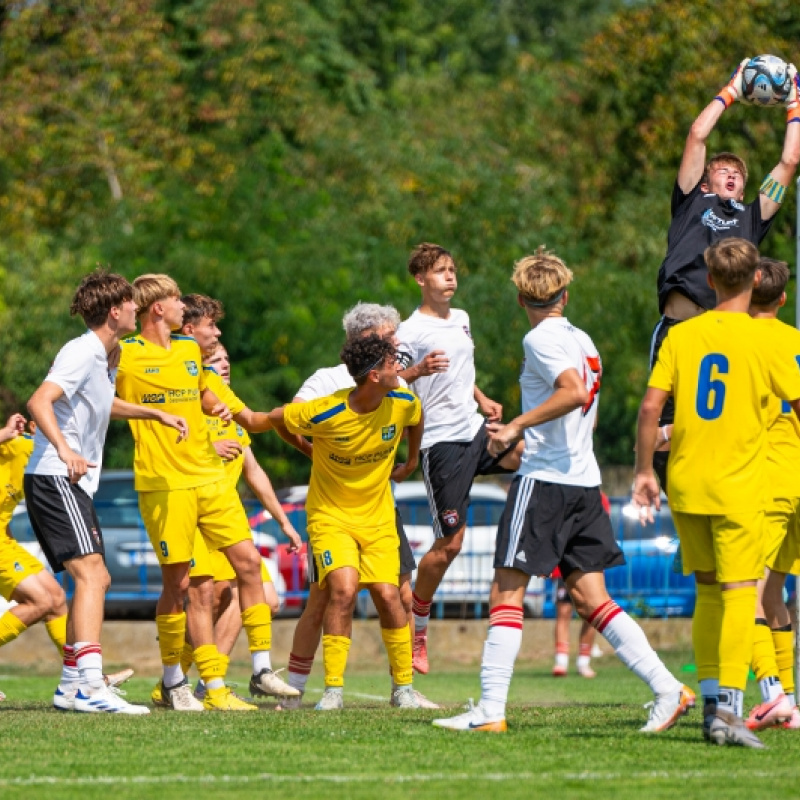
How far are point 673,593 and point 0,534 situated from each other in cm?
902

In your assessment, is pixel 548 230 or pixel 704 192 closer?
pixel 704 192

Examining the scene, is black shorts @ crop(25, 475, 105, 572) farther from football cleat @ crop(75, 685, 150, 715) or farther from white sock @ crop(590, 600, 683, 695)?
white sock @ crop(590, 600, 683, 695)

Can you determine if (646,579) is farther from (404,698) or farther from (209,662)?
(209,662)

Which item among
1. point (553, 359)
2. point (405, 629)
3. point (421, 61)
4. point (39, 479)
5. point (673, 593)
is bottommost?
point (673, 593)

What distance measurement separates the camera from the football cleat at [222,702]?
9312mm

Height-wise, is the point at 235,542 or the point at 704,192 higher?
the point at 704,192

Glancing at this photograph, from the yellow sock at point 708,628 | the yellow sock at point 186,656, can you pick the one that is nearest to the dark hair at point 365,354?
the yellow sock at point 708,628

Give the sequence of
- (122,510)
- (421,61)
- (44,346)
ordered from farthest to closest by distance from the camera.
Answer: (421,61) → (44,346) → (122,510)

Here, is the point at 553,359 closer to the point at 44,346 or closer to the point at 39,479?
the point at 39,479

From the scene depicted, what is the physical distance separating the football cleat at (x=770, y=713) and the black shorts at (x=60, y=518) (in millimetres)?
3781

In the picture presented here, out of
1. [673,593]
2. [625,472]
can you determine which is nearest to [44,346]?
[625,472]

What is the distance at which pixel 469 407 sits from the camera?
10375mm

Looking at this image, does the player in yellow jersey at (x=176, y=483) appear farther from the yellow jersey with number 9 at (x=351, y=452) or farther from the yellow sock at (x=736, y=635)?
the yellow sock at (x=736, y=635)

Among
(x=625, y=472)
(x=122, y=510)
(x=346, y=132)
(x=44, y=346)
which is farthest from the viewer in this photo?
(x=346, y=132)
